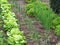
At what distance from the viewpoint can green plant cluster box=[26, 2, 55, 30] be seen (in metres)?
5.26

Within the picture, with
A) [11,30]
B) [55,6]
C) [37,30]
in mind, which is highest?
[55,6]

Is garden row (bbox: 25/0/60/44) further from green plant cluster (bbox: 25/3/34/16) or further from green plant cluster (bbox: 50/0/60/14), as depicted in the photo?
green plant cluster (bbox: 50/0/60/14)

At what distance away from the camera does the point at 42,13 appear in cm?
584

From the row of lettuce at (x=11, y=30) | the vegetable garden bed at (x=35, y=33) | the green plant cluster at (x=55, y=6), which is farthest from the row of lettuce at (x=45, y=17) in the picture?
the row of lettuce at (x=11, y=30)

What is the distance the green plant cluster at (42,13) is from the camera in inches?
207

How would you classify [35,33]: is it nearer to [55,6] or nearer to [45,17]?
[45,17]

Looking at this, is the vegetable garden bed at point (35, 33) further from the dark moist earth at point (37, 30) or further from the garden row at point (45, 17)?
the garden row at point (45, 17)

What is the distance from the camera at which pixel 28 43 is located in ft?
15.6

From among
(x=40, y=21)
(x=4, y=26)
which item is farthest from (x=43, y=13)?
(x=4, y=26)

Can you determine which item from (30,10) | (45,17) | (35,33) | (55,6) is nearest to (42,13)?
(45,17)

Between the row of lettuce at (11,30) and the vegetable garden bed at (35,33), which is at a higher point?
the row of lettuce at (11,30)

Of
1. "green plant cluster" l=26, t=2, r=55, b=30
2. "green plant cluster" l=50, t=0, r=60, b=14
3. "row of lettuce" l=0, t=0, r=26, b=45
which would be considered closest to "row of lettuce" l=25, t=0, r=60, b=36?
"green plant cluster" l=26, t=2, r=55, b=30

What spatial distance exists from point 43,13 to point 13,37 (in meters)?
1.55

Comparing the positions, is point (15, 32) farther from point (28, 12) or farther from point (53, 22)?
point (28, 12)
